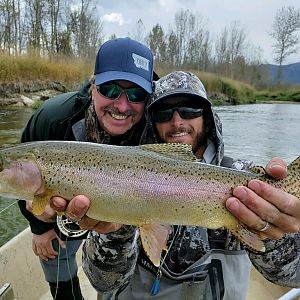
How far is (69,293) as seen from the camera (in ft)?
11.0

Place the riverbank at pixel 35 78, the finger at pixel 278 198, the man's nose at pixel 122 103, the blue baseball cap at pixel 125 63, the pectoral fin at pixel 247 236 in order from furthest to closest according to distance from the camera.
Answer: the riverbank at pixel 35 78
the blue baseball cap at pixel 125 63
the man's nose at pixel 122 103
the pectoral fin at pixel 247 236
the finger at pixel 278 198

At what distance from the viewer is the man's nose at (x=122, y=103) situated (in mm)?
2500

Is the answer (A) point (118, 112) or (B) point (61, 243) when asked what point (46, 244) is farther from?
(A) point (118, 112)

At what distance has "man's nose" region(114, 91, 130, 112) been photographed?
2.50 meters

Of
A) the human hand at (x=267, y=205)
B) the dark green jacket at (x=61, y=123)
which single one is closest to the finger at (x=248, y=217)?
the human hand at (x=267, y=205)

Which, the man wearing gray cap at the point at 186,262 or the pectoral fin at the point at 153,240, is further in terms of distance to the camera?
the man wearing gray cap at the point at 186,262

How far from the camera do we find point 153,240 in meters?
1.88

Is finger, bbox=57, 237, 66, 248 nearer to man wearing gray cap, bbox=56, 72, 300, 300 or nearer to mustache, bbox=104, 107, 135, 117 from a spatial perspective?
man wearing gray cap, bbox=56, 72, 300, 300

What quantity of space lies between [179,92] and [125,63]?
42 cm

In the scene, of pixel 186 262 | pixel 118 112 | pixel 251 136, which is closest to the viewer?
pixel 186 262

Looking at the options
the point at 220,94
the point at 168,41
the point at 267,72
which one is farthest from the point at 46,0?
the point at 267,72

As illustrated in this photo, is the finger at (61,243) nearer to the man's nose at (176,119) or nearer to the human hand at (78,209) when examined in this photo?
the human hand at (78,209)

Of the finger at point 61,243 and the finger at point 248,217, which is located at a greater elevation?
the finger at point 248,217

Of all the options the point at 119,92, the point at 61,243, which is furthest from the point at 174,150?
the point at 61,243
